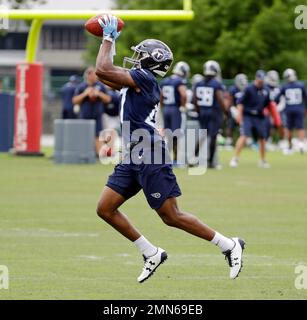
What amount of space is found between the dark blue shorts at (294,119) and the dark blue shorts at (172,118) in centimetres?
588

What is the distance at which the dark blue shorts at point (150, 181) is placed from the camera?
8289 mm

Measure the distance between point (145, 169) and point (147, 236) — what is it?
2.74m

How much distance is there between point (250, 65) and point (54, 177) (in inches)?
973

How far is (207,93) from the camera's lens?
2061 centimetres

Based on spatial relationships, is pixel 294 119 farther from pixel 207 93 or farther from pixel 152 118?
pixel 152 118

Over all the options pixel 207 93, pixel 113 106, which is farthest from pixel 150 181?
pixel 113 106

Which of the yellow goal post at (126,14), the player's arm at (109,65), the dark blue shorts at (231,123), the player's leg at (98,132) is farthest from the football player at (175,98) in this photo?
the player's arm at (109,65)

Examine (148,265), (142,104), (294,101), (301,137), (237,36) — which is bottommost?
(148,265)

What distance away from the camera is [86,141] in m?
20.9

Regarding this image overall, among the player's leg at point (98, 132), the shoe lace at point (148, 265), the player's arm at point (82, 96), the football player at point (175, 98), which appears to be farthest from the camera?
the player's leg at point (98, 132)

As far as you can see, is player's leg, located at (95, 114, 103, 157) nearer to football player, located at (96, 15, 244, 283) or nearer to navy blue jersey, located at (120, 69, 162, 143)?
→ football player, located at (96, 15, 244, 283)

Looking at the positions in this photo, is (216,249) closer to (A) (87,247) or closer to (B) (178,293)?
(A) (87,247)

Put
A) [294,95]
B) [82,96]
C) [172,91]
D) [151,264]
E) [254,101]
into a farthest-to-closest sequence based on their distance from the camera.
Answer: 1. [294,95]
2. [82,96]
3. [254,101]
4. [172,91]
5. [151,264]

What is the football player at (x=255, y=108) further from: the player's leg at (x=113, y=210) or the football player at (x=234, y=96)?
the player's leg at (x=113, y=210)
